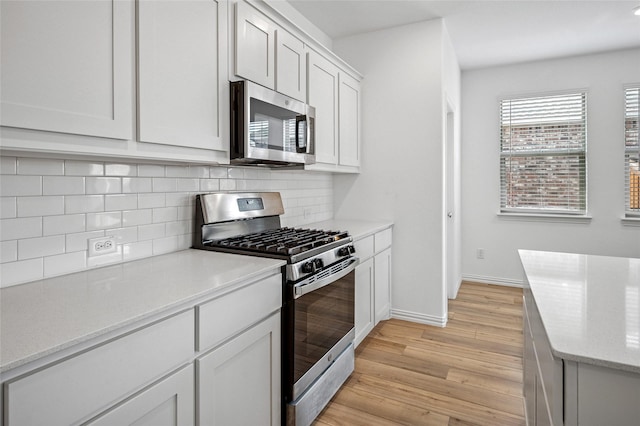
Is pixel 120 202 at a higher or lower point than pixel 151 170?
lower

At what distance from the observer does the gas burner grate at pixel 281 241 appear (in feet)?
5.92

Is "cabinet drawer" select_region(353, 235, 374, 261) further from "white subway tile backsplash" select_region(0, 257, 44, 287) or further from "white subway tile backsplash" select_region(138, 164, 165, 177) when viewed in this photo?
"white subway tile backsplash" select_region(0, 257, 44, 287)

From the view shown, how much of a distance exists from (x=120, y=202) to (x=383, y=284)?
87.0 inches

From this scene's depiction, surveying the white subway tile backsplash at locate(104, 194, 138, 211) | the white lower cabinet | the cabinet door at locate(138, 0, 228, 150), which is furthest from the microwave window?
the white lower cabinet

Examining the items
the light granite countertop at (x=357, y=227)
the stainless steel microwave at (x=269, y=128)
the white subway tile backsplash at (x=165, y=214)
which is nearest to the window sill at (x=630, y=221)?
the light granite countertop at (x=357, y=227)

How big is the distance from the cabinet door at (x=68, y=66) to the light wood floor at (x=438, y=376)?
1774 mm

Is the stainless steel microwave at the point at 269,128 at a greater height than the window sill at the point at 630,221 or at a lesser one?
greater

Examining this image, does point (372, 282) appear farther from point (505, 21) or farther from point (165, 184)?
point (505, 21)

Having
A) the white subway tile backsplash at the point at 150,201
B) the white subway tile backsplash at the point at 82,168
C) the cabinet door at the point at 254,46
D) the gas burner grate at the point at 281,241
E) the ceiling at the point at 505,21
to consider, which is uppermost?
the ceiling at the point at 505,21

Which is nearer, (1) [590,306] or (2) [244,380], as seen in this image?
(1) [590,306]

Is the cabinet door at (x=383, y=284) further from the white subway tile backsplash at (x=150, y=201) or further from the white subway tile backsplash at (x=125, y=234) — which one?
the white subway tile backsplash at (x=125, y=234)

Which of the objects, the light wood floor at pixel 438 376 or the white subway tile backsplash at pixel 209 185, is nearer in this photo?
the light wood floor at pixel 438 376

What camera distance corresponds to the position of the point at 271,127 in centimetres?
207

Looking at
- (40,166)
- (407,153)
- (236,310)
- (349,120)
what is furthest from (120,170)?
(407,153)
